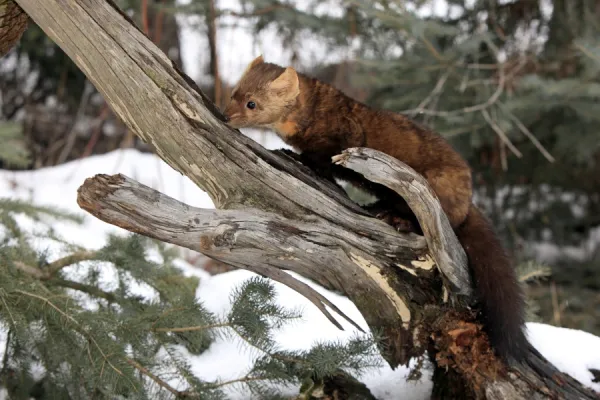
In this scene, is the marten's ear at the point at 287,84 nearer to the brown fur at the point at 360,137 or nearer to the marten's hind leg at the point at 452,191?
the brown fur at the point at 360,137

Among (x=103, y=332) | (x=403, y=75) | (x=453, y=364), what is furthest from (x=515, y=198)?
(x=103, y=332)

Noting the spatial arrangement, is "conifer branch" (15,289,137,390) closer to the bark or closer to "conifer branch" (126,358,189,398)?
"conifer branch" (126,358,189,398)

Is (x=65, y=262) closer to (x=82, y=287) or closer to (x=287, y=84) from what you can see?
(x=82, y=287)

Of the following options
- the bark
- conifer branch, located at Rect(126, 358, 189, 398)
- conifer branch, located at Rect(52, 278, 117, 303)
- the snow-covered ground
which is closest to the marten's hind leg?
the bark

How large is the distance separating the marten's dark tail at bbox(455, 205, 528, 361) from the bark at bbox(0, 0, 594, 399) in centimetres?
5

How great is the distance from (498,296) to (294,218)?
2.32 ft

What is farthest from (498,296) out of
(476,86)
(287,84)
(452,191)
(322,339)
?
(476,86)

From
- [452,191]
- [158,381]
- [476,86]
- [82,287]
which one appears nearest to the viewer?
[158,381]

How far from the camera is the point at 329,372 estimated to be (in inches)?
91.7

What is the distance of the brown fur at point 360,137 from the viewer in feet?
8.17

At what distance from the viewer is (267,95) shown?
2678 mm

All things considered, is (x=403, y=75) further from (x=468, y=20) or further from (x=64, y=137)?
(x=64, y=137)

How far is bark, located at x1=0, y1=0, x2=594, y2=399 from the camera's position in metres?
2.20

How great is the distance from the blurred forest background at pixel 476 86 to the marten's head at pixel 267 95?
1.49 m
